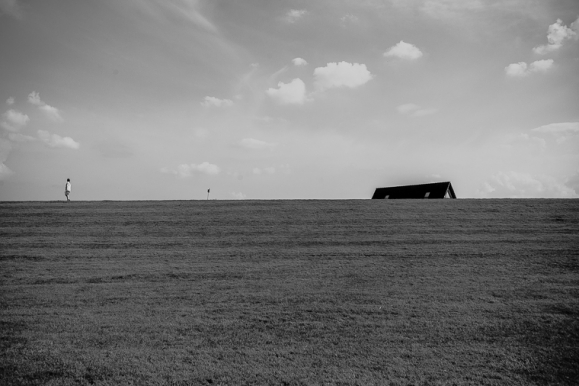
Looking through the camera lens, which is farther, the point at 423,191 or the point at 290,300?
the point at 423,191

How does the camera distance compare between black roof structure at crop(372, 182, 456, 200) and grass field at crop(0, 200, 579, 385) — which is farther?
black roof structure at crop(372, 182, 456, 200)

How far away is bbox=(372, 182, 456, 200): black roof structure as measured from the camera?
4097 cm

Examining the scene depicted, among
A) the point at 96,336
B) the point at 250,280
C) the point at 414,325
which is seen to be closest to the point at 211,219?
the point at 250,280

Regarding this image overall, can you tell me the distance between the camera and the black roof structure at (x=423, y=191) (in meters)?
41.0

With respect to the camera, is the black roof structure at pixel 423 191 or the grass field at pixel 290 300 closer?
the grass field at pixel 290 300

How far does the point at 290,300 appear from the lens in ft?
34.9

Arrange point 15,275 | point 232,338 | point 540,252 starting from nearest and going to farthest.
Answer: point 232,338 < point 15,275 < point 540,252

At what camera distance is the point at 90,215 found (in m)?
21.8

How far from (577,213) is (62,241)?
28988mm

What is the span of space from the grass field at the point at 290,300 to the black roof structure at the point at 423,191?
66.7 ft

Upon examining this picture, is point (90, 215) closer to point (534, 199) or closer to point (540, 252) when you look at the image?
point (540, 252)

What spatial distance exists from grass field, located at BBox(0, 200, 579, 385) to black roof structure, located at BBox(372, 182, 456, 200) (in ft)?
66.7

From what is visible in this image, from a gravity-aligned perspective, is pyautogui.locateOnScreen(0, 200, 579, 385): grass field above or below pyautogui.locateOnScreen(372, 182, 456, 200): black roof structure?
below

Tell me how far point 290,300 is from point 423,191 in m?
36.9
